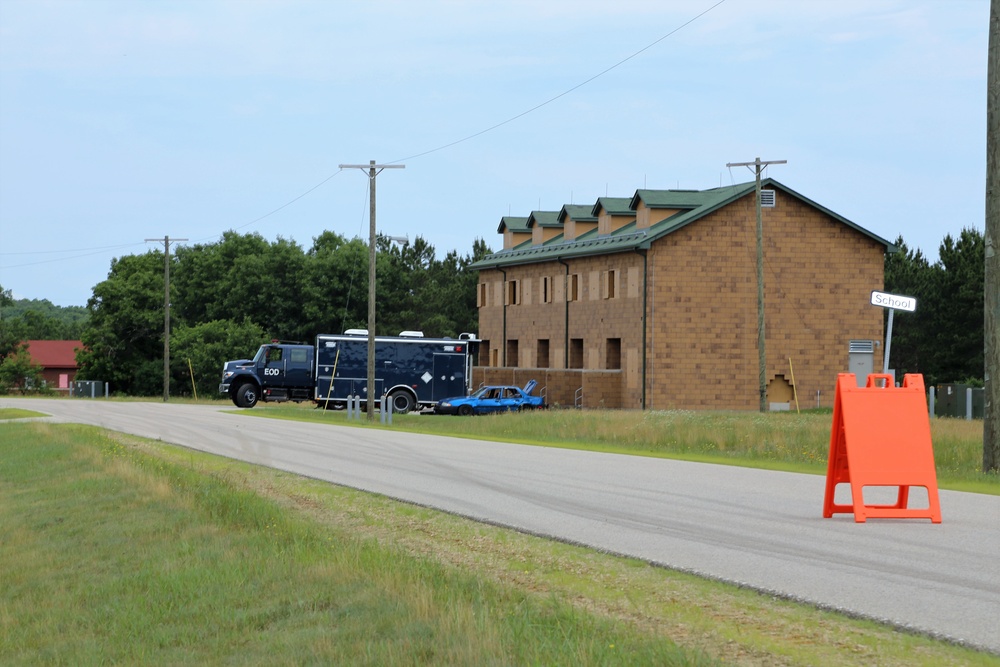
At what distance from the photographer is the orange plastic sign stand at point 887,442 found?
13.1 meters

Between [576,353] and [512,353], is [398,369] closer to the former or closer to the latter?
[576,353]

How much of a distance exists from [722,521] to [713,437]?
14778 mm

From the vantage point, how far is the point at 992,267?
64.6 ft

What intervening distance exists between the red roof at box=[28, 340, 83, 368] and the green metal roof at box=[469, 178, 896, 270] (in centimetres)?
9102

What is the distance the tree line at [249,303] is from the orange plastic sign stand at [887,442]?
73.2 meters

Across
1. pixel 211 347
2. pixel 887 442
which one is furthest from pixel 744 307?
pixel 211 347

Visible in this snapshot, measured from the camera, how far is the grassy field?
7.22 meters

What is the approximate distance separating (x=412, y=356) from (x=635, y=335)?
9441 mm

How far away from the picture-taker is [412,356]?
5481 cm

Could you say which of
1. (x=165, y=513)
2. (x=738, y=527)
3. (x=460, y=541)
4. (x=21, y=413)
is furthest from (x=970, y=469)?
(x=21, y=413)

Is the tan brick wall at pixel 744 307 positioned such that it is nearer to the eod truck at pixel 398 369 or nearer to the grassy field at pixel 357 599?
the eod truck at pixel 398 369

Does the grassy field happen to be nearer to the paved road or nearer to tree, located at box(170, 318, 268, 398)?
the paved road

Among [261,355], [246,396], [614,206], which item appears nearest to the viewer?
[246,396]

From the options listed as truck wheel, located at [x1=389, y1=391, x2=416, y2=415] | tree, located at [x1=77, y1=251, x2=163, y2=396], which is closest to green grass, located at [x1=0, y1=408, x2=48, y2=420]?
truck wheel, located at [x1=389, y1=391, x2=416, y2=415]
